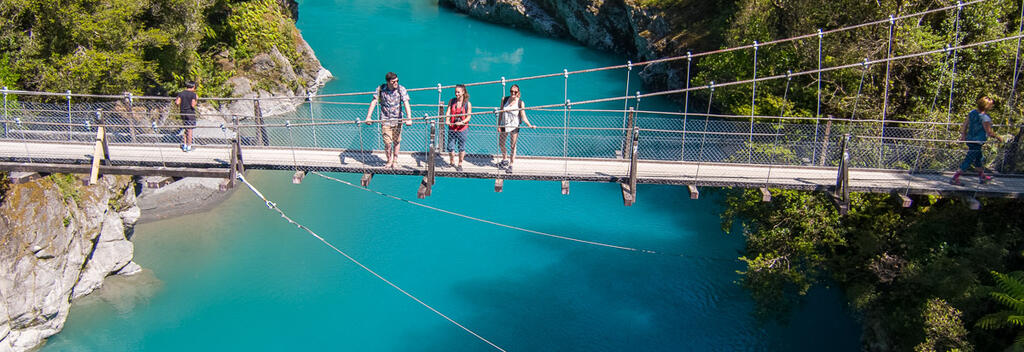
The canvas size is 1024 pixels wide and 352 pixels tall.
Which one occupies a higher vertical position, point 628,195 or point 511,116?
point 511,116

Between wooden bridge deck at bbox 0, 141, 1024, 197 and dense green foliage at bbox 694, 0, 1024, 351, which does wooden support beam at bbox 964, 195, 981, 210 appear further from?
dense green foliage at bbox 694, 0, 1024, 351

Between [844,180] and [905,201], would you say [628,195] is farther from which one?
[905,201]

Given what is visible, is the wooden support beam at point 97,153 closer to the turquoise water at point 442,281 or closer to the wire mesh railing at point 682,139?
the wire mesh railing at point 682,139

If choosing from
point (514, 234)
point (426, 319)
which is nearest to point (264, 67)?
point (514, 234)

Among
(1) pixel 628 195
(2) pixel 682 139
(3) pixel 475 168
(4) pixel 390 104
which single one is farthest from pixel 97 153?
(2) pixel 682 139

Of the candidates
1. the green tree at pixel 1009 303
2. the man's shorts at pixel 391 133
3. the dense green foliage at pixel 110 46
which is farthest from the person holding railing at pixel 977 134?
the dense green foliage at pixel 110 46

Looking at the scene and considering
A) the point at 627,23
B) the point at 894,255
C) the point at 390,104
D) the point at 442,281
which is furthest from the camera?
the point at 627,23

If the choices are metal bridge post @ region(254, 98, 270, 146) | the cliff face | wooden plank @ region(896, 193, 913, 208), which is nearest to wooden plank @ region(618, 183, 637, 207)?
wooden plank @ region(896, 193, 913, 208)

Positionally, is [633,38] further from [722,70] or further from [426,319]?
[426,319]
